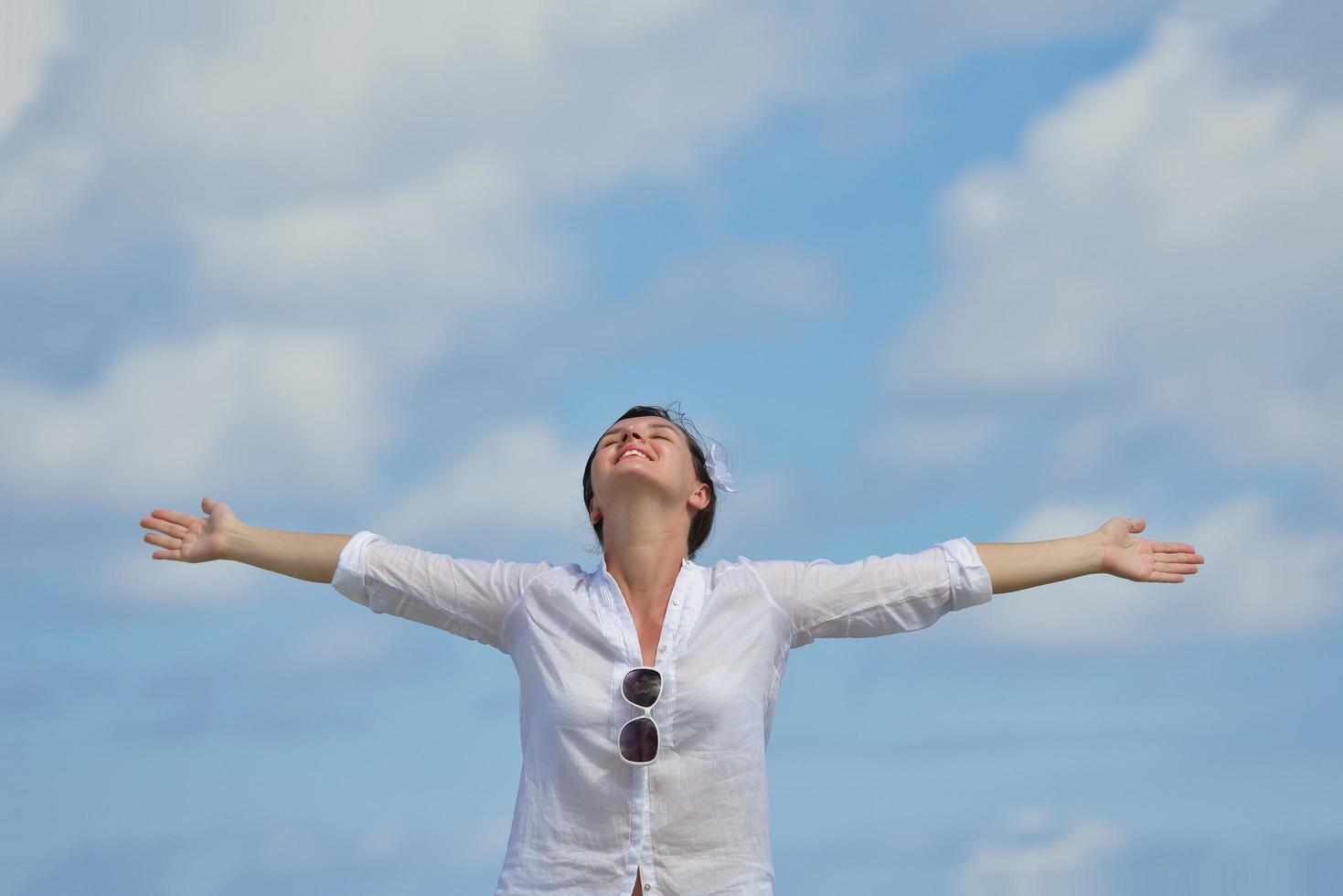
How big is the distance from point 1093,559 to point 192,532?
152 inches

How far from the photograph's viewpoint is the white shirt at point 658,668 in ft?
17.1

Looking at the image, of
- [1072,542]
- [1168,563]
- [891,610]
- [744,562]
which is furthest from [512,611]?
[1168,563]

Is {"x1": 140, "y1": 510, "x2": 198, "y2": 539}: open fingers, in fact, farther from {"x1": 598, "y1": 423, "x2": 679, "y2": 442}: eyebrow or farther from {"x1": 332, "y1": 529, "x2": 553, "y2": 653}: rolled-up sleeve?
{"x1": 598, "y1": 423, "x2": 679, "y2": 442}: eyebrow

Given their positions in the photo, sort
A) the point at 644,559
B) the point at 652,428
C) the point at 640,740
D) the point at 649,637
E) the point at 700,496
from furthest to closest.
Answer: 1. the point at 700,496
2. the point at 652,428
3. the point at 644,559
4. the point at 649,637
5. the point at 640,740

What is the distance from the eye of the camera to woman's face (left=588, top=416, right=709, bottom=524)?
577 centimetres

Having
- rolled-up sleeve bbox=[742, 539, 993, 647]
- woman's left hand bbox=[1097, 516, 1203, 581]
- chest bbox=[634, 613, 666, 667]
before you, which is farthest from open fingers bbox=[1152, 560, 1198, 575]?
chest bbox=[634, 613, 666, 667]

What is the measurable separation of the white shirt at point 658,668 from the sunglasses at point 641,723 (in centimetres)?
3

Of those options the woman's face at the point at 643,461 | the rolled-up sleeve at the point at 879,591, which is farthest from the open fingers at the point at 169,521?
the rolled-up sleeve at the point at 879,591

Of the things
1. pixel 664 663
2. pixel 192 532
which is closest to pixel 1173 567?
pixel 664 663

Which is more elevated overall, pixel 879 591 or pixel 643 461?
pixel 643 461

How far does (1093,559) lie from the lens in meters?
5.76

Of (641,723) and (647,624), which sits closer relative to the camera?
(641,723)

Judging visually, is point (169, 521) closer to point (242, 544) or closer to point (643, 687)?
point (242, 544)

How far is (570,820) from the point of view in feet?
17.2
